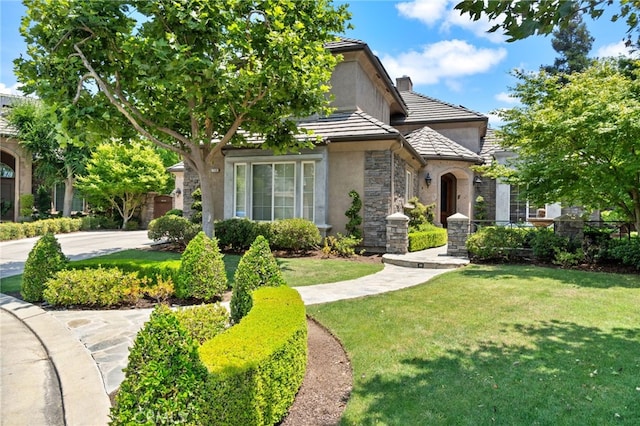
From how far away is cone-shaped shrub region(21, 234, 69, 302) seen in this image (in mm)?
6449

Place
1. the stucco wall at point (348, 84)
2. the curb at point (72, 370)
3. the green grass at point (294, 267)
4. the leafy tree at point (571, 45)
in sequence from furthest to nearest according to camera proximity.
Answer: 1. the leafy tree at point (571, 45)
2. the stucco wall at point (348, 84)
3. the green grass at point (294, 267)
4. the curb at point (72, 370)

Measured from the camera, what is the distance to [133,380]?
2.22 meters

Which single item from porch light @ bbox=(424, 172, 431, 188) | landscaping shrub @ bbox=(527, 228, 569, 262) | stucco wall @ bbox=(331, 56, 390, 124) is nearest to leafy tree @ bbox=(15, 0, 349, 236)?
stucco wall @ bbox=(331, 56, 390, 124)

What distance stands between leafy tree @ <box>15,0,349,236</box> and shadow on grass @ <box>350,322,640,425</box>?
6.42 meters

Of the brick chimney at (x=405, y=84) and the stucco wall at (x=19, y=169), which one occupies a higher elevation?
Result: the brick chimney at (x=405, y=84)

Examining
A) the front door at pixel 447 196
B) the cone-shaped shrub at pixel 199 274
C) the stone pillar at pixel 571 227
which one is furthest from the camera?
the front door at pixel 447 196

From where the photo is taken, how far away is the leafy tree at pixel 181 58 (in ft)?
24.1

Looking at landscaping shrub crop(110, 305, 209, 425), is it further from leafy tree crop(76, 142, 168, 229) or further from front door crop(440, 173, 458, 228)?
leafy tree crop(76, 142, 168, 229)

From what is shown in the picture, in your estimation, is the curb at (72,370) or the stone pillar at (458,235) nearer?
the curb at (72,370)

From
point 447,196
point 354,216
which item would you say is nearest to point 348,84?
point 354,216

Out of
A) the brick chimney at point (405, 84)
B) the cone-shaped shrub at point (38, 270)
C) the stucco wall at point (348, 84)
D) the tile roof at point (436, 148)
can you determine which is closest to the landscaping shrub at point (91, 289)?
the cone-shaped shrub at point (38, 270)

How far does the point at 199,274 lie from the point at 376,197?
762 centimetres

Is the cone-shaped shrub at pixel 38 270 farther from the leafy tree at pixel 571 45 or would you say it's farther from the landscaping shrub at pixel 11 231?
the leafy tree at pixel 571 45

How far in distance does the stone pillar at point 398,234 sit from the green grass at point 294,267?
1.28 m
